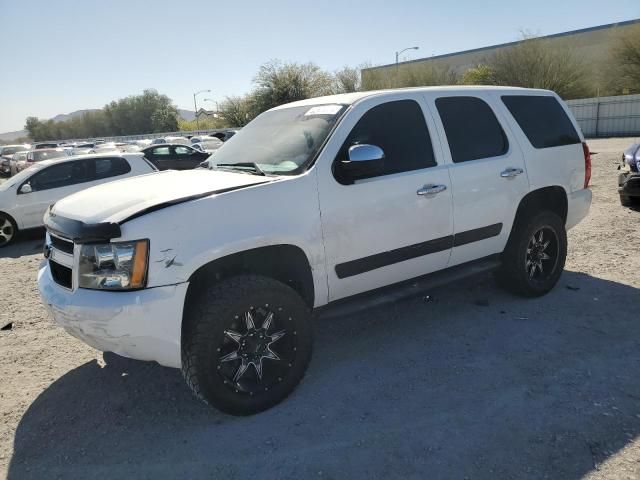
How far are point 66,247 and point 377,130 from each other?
2.28 meters

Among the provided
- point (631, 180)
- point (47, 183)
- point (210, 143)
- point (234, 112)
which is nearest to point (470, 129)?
point (631, 180)

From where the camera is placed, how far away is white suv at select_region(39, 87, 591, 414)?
2758 mm

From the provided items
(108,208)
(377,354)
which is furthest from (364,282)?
(108,208)

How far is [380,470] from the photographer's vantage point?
8.48 ft

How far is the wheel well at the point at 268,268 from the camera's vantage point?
2994mm

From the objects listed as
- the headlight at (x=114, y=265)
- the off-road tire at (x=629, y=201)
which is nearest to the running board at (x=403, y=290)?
the headlight at (x=114, y=265)

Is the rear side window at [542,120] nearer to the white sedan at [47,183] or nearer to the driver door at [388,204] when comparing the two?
the driver door at [388,204]

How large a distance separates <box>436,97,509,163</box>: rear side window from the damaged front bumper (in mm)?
2503

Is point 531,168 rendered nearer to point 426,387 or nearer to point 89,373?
point 426,387

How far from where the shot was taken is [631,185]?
7.55 metres

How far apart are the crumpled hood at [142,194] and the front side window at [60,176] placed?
6646mm

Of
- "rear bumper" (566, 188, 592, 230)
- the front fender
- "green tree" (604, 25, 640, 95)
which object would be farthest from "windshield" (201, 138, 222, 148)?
"green tree" (604, 25, 640, 95)

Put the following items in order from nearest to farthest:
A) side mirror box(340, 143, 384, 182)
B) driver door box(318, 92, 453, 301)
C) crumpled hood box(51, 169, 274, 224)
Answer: crumpled hood box(51, 169, 274, 224) → side mirror box(340, 143, 384, 182) → driver door box(318, 92, 453, 301)

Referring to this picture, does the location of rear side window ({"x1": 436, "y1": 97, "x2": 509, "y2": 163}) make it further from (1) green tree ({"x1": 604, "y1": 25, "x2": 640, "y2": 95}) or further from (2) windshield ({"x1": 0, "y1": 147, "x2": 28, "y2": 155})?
(1) green tree ({"x1": 604, "y1": 25, "x2": 640, "y2": 95})
